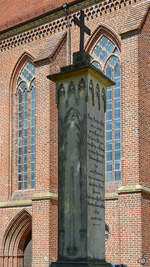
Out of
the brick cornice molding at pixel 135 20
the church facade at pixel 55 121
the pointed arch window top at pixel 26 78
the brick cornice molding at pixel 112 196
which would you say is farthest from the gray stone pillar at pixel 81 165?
the pointed arch window top at pixel 26 78

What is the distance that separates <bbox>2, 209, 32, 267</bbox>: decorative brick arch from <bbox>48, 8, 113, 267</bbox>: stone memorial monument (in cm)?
1159

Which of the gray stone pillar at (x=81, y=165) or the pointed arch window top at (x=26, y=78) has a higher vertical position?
the pointed arch window top at (x=26, y=78)

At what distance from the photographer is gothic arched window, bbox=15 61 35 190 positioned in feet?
61.3

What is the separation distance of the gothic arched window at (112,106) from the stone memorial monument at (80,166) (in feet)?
29.4

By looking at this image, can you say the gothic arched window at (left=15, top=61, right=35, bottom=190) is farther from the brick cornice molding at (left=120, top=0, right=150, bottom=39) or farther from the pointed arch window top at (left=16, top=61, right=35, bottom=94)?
the brick cornice molding at (left=120, top=0, right=150, bottom=39)

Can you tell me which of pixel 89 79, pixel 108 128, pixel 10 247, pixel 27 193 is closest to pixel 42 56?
pixel 108 128

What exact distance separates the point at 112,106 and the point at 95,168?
32.0 ft

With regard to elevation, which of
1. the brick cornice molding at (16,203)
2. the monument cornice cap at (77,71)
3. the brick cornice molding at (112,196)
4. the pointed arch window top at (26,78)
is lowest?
the brick cornice molding at (16,203)

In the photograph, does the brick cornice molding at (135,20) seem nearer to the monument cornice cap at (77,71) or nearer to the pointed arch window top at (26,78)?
the pointed arch window top at (26,78)

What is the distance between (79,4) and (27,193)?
22.6 feet

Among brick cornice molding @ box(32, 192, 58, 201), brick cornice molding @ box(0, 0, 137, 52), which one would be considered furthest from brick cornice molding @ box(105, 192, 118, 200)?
brick cornice molding @ box(0, 0, 137, 52)

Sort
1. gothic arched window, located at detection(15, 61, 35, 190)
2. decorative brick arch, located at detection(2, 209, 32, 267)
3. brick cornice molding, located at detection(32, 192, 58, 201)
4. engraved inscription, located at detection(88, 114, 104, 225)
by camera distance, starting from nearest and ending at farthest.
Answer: engraved inscription, located at detection(88, 114, 104, 225) < brick cornice molding, located at detection(32, 192, 58, 201) < decorative brick arch, located at detection(2, 209, 32, 267) < gothic arched window, located at detection(15, 61, 35, 190)

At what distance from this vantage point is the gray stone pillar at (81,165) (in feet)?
21.9

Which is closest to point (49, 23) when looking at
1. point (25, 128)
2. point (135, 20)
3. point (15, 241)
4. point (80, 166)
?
point (25, 128)
